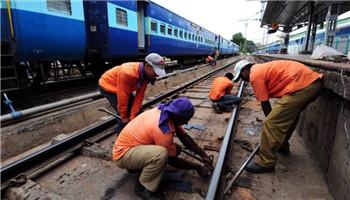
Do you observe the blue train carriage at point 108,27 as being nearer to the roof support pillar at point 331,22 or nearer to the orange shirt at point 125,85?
the orange shirt at point 125,85

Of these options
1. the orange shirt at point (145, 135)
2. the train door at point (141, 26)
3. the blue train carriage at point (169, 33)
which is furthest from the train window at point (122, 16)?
the orange shirt at point (145, 135)

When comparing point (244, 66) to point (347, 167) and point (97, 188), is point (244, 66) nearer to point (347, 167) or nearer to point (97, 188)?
point (347, 167)

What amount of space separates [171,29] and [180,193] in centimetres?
1313

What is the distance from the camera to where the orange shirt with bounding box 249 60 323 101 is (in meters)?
3.25

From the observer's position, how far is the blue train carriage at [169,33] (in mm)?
11906

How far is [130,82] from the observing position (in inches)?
138

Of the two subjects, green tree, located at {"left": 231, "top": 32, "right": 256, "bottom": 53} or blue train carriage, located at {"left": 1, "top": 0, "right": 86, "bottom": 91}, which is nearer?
blue train carriage, located at {"left": 1, "top": 0, "right": 86, "bottom": 91}

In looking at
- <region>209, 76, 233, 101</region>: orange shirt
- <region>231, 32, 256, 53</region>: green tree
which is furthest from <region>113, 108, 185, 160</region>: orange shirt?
<region>231, 32, 256, 53</region>: green tree

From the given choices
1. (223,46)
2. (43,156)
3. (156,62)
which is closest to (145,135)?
(156,62)

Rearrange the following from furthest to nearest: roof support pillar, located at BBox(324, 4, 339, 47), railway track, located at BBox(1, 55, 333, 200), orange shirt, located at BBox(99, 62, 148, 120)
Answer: roof support pillar, located at BBox(324, 4, 339, 47) < orange shirt, located at BBox(99, 62, 148, 120) < railway track, located at BBox(1, 55, 333, 200)

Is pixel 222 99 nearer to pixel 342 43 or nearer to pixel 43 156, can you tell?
pixel 43 156

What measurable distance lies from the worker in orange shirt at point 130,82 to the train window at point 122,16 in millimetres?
5910

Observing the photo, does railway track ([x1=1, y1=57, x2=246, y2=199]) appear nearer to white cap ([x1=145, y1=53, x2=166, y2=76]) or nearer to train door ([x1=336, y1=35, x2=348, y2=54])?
white cap ([x1=145, y1=53, x2=166, y2=76])

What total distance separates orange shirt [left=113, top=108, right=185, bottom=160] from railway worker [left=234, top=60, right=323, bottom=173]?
1315mm
